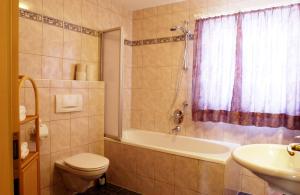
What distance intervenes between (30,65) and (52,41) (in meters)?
0.37

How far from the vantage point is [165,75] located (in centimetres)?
308

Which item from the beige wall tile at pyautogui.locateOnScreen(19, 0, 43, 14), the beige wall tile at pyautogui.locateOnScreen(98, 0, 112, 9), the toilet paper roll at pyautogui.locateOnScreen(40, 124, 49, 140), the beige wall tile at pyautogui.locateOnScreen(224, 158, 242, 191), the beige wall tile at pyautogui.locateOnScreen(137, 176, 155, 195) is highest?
the beige wall tile at pyautogui.locateOnScreen(98, 0, 112, 9)

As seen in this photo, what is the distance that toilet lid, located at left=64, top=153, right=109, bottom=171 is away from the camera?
2026 mm

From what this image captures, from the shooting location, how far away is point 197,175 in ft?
6.80

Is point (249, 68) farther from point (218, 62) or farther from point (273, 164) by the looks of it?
point (273, 164)

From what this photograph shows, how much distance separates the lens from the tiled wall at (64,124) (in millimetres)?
2135

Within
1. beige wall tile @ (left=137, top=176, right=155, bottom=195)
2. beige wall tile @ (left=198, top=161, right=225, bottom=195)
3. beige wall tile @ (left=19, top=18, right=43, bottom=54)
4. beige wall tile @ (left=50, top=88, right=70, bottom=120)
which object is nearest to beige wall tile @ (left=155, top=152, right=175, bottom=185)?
beige wall tile @ (left=137, top=176, right=155, bottom=195)

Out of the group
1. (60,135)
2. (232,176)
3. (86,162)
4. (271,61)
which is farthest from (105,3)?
(232,176)

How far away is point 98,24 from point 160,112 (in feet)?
4.95

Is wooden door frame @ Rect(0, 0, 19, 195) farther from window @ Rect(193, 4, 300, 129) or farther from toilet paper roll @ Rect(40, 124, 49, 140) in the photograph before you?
window @ Rect(193, 4, 300, 129)

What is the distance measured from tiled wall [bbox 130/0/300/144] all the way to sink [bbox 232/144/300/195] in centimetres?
117

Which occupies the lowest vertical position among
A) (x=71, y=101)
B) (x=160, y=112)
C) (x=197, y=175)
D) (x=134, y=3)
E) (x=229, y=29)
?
(x=197, y=175)

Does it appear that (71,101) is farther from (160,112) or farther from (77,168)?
(160,112)

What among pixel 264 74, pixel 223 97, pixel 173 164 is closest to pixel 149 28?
pixel 223 97
